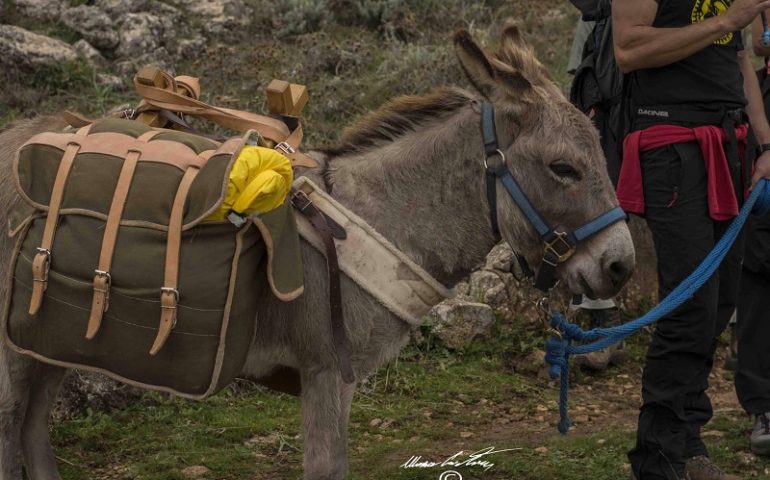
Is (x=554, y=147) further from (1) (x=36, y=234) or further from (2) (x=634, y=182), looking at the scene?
(1) (x=36, y=234)

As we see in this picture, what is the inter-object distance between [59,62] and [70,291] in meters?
4.93

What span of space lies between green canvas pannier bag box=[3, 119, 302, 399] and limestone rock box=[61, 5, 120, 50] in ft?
16.5

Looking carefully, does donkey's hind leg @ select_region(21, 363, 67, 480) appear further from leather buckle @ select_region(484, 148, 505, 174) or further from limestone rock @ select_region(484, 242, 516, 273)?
limestone rock @ select_region(484, 242, 516, 273)

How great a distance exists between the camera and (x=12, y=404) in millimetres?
3578

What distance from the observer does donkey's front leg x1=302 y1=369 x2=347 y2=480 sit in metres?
3.37

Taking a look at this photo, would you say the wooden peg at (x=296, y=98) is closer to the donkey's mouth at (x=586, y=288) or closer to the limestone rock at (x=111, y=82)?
the donkey's mouth at (x=586, y=288)

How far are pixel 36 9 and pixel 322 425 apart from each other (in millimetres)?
6047

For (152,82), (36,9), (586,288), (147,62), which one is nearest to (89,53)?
(147,62)

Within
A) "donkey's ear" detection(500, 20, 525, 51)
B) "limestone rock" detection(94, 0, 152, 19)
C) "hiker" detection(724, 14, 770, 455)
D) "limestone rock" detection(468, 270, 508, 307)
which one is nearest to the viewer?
"donkey's ear" detection(500, 20, 525, 51)

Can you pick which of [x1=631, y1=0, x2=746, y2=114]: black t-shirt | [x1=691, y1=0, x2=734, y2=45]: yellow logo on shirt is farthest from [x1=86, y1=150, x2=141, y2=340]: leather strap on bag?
[x1=691, y1=0, x2=734, y2=45]: yellow logo on shirt

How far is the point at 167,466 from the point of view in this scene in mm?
4734

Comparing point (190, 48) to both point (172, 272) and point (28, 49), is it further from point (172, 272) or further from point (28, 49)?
point (172, 272)

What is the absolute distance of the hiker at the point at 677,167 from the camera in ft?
13.0

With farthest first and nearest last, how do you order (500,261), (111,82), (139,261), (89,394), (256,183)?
(111,82) < (500,261) < (89,394) < (139,261) < (256,183)
